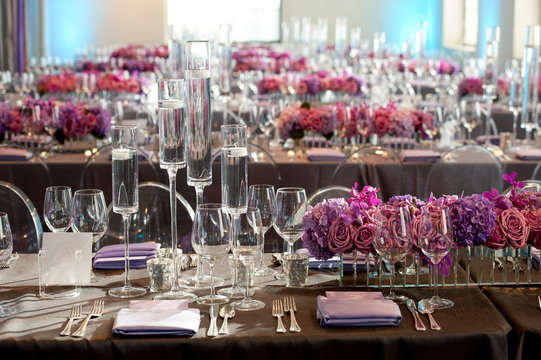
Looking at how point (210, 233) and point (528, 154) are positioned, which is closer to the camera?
point (210, 233)

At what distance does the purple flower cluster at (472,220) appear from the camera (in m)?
2.43

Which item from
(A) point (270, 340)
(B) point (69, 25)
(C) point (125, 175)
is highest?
(B) point (69, 25)

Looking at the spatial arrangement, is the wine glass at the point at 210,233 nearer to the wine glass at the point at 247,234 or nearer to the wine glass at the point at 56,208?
the wine glass at the point at 247,234

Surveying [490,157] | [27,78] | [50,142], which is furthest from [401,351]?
[27,78]

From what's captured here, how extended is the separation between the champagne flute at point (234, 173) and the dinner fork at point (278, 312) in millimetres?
154

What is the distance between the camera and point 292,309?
2297 millimetres

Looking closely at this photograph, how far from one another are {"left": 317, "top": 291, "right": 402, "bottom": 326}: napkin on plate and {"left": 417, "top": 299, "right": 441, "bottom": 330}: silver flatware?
80 mm

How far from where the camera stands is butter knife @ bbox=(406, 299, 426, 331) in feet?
7.12

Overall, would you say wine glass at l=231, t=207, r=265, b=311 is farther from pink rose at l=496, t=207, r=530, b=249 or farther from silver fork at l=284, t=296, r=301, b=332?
pink rose at l=496, t=207, r=530, b=249

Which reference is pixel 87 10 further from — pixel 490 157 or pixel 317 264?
pixel 317 264

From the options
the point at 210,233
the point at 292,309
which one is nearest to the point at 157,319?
the point at 210,233

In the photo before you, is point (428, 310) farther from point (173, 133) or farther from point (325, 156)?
point (325, 156)

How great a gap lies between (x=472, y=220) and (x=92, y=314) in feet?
3.44

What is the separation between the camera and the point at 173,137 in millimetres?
2465
